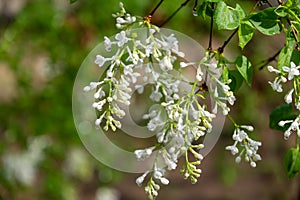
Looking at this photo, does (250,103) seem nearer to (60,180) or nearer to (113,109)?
(60,180)

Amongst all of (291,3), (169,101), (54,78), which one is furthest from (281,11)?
(54,78)

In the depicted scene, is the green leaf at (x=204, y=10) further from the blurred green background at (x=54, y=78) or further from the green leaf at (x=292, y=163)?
the blurred green background at (x=54, y=78)

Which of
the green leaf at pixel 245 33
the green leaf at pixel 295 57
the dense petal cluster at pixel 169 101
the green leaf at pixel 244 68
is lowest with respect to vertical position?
the dense petal cluster at pixel 169 101

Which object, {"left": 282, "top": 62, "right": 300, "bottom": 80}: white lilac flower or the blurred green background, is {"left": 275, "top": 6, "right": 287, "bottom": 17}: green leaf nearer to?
{"left": 282, "top": 62, "right": 300, "bottom": 80}: white lilac flower

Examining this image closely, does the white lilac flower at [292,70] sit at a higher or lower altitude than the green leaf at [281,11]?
lower

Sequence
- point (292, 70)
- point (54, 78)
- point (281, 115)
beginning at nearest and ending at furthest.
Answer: point (292, 70) < point (281, 115) < point (54, 78)

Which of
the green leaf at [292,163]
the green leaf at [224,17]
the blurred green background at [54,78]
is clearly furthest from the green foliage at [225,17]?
the blurred green background at [54,78]

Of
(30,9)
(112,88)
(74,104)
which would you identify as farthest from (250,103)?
(112,88)

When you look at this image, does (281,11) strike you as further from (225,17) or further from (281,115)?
(281,115)
